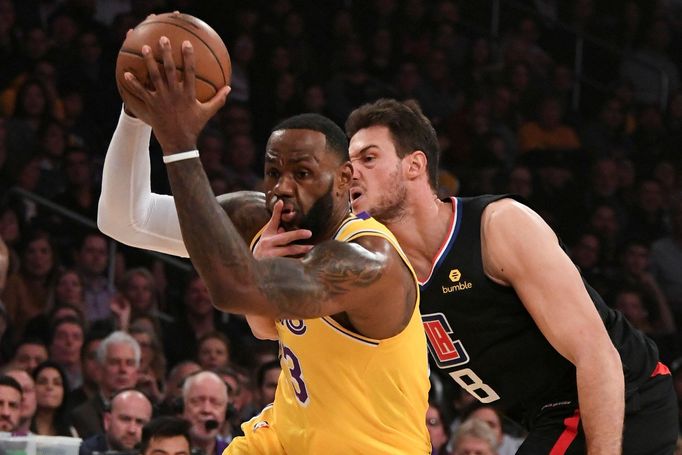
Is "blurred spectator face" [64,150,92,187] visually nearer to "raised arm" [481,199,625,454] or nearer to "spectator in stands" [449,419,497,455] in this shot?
"spectator in stands" [449,419,497,455]

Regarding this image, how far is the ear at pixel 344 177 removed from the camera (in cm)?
311

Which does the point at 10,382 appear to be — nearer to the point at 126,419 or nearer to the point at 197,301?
the point at 126,419

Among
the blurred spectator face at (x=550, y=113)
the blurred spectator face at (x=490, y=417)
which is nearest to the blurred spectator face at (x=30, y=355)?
the blurred spectator face at (x=490, y=417)

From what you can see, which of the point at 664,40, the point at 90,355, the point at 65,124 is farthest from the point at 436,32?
the point at 90,355

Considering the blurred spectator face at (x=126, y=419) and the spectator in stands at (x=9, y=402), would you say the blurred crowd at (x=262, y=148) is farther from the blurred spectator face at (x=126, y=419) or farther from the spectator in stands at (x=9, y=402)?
the spectator in stands at (x=9, y=402)

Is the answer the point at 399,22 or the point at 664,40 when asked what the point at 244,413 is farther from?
the point at 664,40

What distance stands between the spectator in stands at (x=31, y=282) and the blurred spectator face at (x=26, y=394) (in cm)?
136

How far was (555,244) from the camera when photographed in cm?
369

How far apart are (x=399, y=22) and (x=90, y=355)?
19.1ft

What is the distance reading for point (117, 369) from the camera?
6512mm

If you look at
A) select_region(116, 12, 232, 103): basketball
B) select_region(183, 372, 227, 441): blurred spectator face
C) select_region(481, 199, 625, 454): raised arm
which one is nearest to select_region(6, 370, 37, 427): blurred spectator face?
select_region(183, 372, 227, 441): blurred spectator face

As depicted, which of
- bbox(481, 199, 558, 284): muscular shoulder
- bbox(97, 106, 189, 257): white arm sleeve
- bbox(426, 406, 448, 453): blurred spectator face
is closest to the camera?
bbox(97, 106, 189, 257): white arm sleeve

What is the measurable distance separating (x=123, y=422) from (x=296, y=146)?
317 centimetres

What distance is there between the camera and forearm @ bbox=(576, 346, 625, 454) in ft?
11.7
